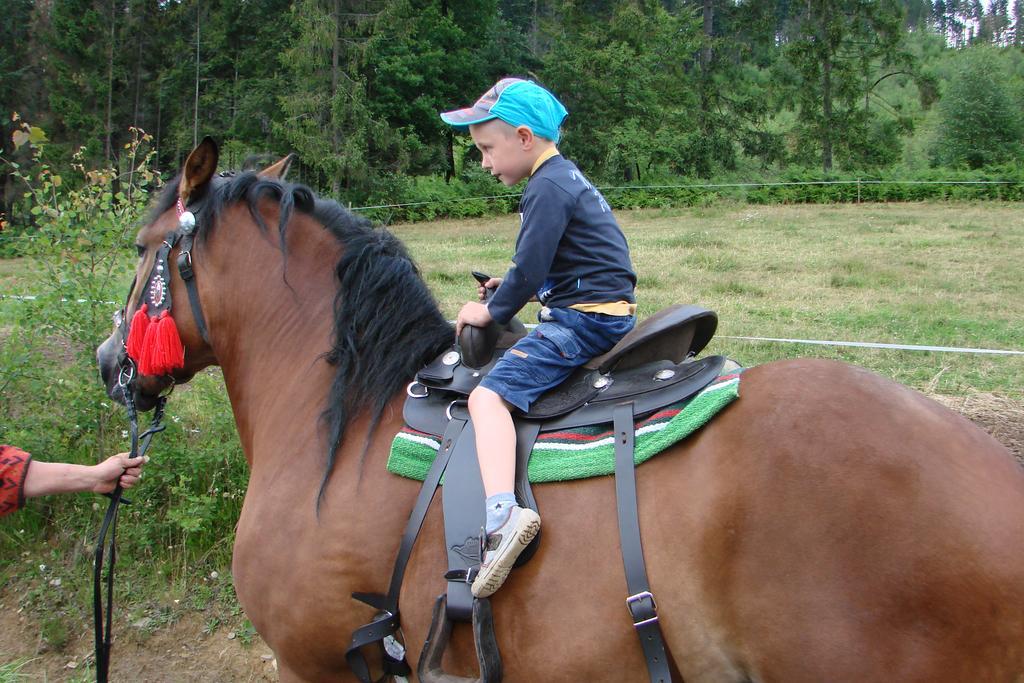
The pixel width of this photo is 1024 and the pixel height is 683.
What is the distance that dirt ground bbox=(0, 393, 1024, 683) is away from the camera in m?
4.18

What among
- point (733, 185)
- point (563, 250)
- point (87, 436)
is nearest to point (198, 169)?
point (563, 250)

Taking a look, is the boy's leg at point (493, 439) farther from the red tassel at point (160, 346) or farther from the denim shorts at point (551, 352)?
the red tassel at point (160, 346)

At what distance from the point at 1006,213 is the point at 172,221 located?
22.6m

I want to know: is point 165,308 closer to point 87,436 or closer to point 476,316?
point 476,316

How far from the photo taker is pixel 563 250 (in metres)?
2.63

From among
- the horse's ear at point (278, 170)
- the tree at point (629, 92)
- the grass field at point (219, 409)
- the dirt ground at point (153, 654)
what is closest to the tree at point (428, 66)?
the tree at point (629, 92)

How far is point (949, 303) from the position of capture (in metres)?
10.6

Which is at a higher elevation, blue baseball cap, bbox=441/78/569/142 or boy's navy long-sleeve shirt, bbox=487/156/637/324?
blue baseball cap, bbox=441/78/569/142

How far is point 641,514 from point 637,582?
19 cm

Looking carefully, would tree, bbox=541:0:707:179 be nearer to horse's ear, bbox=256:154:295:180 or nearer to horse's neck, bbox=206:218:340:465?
horse's ear, bbox=256:154:295:180

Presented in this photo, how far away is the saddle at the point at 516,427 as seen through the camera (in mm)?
2246

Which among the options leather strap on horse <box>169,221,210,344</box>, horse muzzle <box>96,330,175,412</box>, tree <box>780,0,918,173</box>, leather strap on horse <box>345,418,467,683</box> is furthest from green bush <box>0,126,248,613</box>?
tree <box>780,0,918,173</box>

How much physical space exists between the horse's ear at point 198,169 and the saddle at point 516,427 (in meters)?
1.19

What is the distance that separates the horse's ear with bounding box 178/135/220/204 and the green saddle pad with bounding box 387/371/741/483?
1.35 metres
